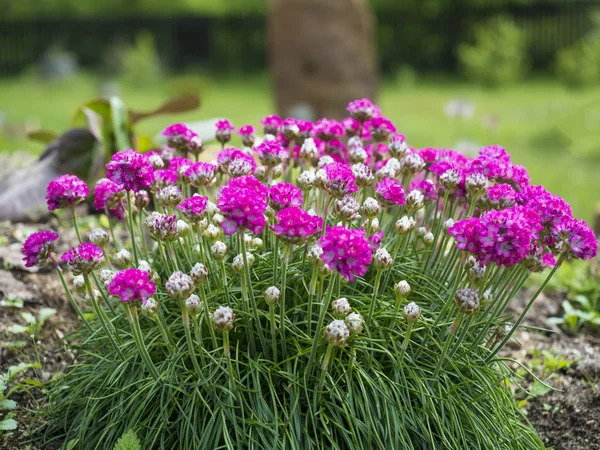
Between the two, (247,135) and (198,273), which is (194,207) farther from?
(247,135)

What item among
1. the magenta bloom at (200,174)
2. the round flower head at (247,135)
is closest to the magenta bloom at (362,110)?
the round flower head at (247,135)

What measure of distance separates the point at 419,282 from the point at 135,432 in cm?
106

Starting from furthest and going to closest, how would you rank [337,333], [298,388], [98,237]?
1. [98,237]
2. [298,388]
3. [337,333]

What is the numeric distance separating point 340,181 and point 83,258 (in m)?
0.75

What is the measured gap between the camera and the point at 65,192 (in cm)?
203

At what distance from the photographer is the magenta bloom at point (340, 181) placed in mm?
1944

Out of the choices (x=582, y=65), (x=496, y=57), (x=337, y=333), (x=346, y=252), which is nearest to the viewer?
(x=346, y=252)

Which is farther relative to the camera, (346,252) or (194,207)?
(194,207)

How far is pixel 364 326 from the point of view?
2.05m

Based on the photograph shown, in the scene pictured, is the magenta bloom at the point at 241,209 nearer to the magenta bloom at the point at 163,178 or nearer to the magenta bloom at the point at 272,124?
the magenta bloom at the point at 163,178

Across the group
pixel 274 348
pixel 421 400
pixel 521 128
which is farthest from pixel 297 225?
pixel 521 128

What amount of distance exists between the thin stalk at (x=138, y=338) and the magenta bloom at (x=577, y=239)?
1216 mm

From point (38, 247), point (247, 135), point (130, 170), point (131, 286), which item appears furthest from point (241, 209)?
point (247, 135)

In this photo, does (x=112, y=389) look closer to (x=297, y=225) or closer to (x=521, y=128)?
(x=297, y=225)
